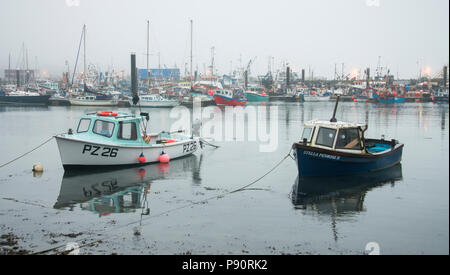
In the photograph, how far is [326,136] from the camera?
17.8 meters

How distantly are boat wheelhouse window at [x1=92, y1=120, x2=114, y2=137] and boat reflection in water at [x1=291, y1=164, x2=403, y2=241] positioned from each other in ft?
27.5

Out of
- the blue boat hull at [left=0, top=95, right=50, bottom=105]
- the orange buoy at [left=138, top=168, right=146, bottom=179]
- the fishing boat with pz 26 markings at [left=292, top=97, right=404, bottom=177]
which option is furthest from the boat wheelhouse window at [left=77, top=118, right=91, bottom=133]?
the blue boat hull at [left=0, top=95, right=50, bottom=105]

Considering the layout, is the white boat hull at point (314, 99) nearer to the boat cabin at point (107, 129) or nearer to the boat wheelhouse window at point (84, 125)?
the boat cabin at point (107, 129)

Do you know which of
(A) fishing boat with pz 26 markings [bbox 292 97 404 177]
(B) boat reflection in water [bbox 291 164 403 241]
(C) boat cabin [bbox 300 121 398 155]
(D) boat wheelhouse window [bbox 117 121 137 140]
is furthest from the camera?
(D) boat wheelhouse window [bbox 117 121 137 140]

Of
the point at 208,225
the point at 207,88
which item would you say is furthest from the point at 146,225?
the point at 207,88

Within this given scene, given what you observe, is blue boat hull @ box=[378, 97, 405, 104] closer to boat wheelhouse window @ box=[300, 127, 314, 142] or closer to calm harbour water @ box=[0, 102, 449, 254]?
calm harbour water @ box=[0, 102, 449, 254]

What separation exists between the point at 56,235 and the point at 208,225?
3786 mm

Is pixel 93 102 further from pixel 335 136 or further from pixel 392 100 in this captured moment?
pixel 392 100

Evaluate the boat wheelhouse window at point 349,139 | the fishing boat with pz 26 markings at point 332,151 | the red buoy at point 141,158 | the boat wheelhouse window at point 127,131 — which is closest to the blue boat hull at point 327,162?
the fishing boat with pz 26 markings at point 332,151

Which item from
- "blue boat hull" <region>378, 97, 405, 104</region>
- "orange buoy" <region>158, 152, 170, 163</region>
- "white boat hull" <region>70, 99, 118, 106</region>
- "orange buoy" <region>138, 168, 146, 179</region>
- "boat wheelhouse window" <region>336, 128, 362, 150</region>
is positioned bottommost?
"orange buoy" <region>138, 168, 146, 179</region>

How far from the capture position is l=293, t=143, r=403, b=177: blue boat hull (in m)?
17.1

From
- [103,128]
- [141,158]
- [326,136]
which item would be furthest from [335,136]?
[103,128]

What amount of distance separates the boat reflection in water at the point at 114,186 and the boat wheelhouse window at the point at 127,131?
145 centimetres
